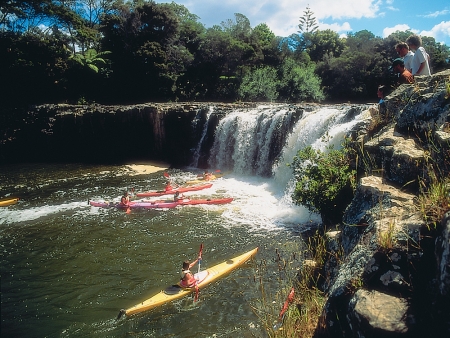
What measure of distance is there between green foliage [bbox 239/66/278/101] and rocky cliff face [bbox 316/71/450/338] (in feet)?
74.4

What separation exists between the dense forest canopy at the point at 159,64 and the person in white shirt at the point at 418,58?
20.6m

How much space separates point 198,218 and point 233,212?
1368 mm

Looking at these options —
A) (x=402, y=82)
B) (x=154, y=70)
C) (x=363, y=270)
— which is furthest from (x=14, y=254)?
(x=154, y=70)

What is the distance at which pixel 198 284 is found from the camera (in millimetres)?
7246

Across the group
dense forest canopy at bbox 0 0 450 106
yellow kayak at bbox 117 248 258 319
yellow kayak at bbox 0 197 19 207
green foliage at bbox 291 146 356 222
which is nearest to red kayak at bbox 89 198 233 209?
yellow kayak at bbox 0 197 19 207

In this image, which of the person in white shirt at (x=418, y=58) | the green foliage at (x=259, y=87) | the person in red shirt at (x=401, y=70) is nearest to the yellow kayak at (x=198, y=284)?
the person in red shirt at (x=401, y=70)

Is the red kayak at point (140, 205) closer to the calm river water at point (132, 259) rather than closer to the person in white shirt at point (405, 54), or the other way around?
the calm river water at point (132, 259)

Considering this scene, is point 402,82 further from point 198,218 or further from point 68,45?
point 68,45

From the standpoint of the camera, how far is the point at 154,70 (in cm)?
2577

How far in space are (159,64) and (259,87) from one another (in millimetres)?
8681

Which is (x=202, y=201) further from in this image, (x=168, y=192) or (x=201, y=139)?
(x=201, y=139)

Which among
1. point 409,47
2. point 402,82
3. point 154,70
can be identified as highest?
point 154,70

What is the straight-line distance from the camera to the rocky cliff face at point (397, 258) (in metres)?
2.60

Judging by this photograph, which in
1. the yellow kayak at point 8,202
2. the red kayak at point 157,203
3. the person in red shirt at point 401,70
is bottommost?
the yellow kayak at point 8,202
